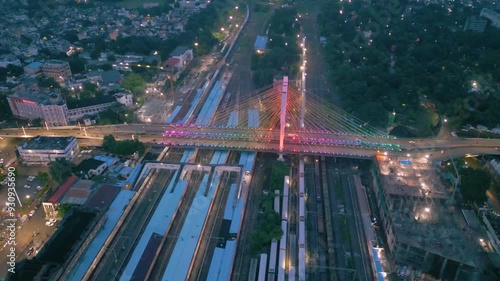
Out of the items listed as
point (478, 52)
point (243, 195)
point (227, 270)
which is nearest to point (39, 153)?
point (243, 195)

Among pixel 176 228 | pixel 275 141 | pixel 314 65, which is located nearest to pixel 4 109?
pixel 176 228

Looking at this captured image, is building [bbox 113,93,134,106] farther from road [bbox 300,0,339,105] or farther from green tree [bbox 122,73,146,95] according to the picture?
road [bbox 300,0,339,105]

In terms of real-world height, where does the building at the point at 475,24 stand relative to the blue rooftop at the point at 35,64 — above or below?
above

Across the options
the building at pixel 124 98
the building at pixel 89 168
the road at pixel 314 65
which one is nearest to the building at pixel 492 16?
the road at pixel 314 65

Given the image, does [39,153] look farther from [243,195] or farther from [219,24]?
[219,24]

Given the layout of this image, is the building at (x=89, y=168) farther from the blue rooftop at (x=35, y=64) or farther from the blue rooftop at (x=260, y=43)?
the blue rooftop at (x=260, y=43)

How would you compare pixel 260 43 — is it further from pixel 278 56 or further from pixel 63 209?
pixel 63 209

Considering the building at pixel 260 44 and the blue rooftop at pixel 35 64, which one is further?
the building at pixel 260 44
